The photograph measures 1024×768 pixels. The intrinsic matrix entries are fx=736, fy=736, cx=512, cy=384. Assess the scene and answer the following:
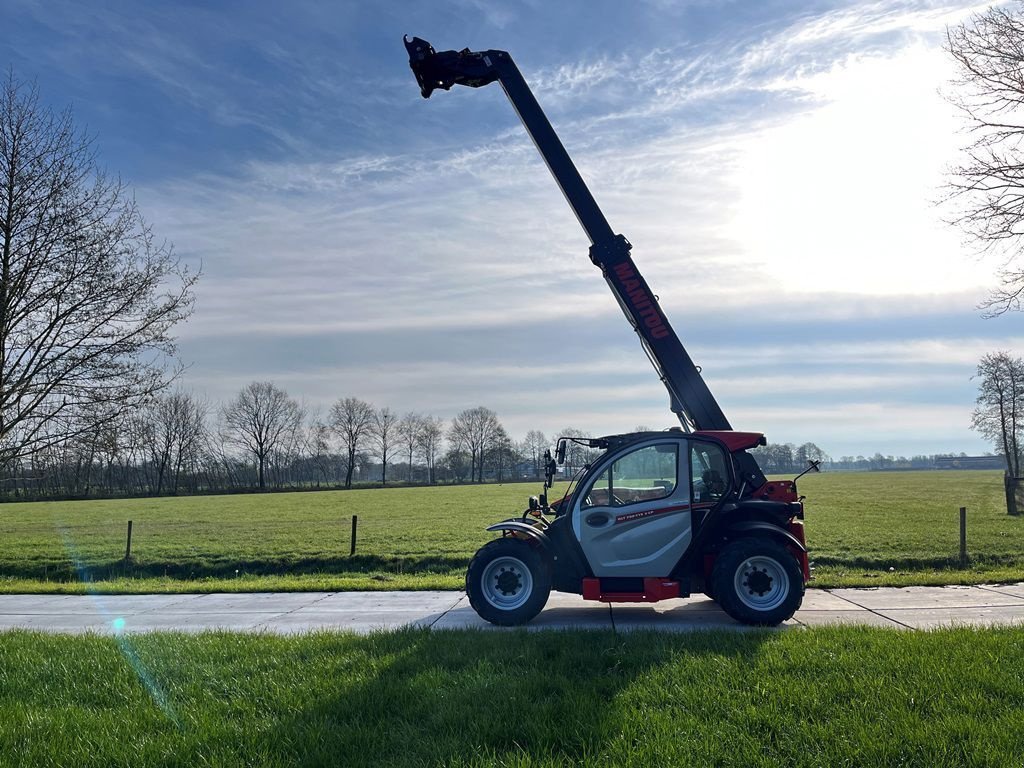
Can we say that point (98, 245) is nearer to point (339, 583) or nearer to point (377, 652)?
point (339, 583)

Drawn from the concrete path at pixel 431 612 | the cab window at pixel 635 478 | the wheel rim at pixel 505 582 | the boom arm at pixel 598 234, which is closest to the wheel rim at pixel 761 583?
the concrete path at pixel 431 612

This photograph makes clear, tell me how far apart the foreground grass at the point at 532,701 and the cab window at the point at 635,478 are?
182 centimetres

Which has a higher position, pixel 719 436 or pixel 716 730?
pixel 719 436

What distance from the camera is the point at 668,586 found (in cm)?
882

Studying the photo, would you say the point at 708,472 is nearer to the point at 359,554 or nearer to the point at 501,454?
the point at 359,554

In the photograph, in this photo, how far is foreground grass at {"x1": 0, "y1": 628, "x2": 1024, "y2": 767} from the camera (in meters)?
4.62

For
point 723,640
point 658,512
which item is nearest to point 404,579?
point 658,512

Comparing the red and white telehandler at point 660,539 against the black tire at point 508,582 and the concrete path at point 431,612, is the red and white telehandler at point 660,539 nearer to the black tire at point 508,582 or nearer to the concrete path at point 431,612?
the black tire at point 508,582

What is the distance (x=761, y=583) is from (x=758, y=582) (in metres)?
0.04

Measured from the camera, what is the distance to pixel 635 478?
29.7 ft

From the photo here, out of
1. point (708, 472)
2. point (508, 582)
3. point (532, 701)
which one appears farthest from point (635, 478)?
point (532, 701)

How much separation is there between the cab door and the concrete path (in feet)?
2.60

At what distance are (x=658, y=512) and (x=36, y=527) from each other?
106 feet

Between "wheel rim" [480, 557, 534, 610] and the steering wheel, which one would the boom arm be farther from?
"wheel rim" [480, 557, 534, 610]
